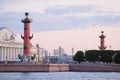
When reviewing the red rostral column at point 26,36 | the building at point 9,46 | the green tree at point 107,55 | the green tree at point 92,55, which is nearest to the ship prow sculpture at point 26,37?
the red rostral column at point 26,36

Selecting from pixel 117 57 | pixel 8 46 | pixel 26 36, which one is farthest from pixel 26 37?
pixel 8 46

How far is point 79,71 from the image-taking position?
100 m

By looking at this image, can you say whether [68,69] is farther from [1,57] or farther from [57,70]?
[1,57]

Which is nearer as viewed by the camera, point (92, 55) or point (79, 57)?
point (92, 55)

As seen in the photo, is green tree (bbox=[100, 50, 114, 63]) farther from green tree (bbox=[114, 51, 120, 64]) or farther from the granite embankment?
the granite embankment

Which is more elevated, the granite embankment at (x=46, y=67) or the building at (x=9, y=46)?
the building at (x=9, y=46)

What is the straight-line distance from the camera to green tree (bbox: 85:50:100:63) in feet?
338

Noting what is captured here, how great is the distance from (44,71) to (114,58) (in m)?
11.9

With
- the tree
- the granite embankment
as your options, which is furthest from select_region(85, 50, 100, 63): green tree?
the granite embankment

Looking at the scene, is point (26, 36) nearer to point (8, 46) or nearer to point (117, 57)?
point (117, 57)

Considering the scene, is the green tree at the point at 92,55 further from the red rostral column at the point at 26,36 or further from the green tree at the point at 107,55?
the red rostral column at the point at 26,36

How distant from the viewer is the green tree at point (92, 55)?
10316 centimetres

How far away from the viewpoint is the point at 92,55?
344 feet

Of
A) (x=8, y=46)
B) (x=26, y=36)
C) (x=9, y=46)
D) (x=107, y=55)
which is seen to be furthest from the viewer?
(x=9, y=46)
